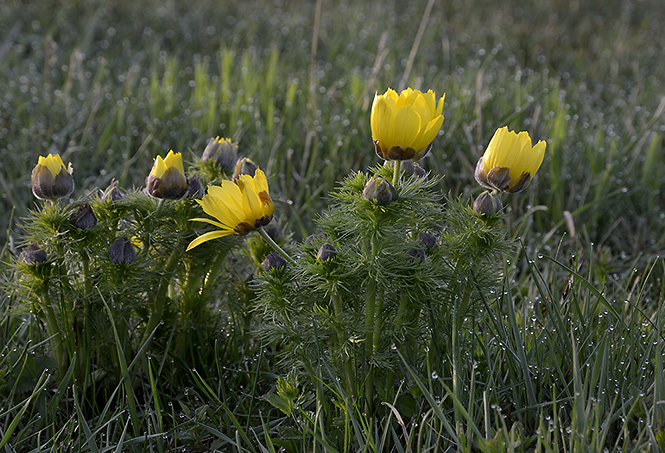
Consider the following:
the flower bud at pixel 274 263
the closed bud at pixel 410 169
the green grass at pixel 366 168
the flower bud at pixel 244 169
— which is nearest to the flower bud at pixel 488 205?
the closed bud at pixel 410 169

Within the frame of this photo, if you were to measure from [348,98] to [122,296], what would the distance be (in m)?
2.29

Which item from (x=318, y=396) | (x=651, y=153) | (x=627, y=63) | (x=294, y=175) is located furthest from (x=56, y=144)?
(x=627, y=63)

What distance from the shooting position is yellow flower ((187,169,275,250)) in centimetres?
121

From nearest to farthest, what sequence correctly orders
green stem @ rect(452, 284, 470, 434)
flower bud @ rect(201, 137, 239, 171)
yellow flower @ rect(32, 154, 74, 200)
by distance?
1. green stem @ rect(452, 284, 470, 434)
2. yellow flower @ rect(32, 154, 74, 200)
3. flower bud @ rect(201, 137, 239, 171)

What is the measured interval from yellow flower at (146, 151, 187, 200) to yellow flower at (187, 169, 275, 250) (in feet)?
0.50

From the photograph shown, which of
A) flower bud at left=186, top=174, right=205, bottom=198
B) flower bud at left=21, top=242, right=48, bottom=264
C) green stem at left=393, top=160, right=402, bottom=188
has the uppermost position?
green stem at left=393, top=160, right=402, bottom=188

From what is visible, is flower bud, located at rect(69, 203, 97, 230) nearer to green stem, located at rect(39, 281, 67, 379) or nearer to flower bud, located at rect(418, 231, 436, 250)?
green stem, located at rect(39, 281, 67, 379)

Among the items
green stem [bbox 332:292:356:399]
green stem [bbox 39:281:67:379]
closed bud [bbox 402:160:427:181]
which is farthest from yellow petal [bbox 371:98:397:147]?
green stem [bbox 39:281:67:379]

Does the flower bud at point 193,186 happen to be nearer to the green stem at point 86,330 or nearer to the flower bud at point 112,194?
the flower bud at point 112,194

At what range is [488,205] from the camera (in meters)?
1.28

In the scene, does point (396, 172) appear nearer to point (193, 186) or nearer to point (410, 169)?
point (410, 169)

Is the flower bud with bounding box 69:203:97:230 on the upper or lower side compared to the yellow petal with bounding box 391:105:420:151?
lower

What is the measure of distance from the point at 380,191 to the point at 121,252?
2.09 feet

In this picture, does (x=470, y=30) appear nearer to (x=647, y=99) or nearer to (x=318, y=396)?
(x=647, y=99)
